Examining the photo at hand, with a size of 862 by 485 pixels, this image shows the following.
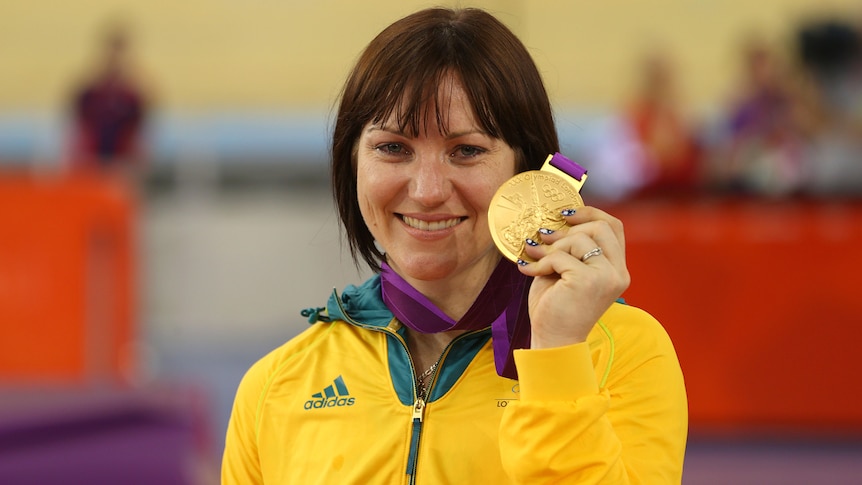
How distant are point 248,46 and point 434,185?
30.5 ft

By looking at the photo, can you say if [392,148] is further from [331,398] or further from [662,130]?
[662,130]

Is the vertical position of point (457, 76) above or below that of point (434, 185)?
above

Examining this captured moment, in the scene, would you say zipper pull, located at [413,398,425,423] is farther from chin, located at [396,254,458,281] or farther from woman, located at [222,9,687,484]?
chin, located at [396,254,458,281]

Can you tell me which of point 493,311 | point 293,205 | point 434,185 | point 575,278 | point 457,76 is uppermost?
point 457,76

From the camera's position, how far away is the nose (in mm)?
1917

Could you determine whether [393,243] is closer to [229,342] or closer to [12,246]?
[12,246]

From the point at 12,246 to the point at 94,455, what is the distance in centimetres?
363

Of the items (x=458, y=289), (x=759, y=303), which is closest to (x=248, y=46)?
(x=759, y=303)

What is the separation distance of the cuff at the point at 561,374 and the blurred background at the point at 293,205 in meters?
0.76

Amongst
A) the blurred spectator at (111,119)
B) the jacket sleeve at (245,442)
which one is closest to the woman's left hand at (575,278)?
the jacket sleeve at (245,442)

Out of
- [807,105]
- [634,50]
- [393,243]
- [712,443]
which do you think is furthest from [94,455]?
[634,50]

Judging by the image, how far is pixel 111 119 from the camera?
29.9 feet

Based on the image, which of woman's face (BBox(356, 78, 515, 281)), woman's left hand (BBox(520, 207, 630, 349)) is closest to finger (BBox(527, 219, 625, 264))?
woman's left hand (BBox(520, 207, 630, 349))

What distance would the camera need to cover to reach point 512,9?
29.4 ft
